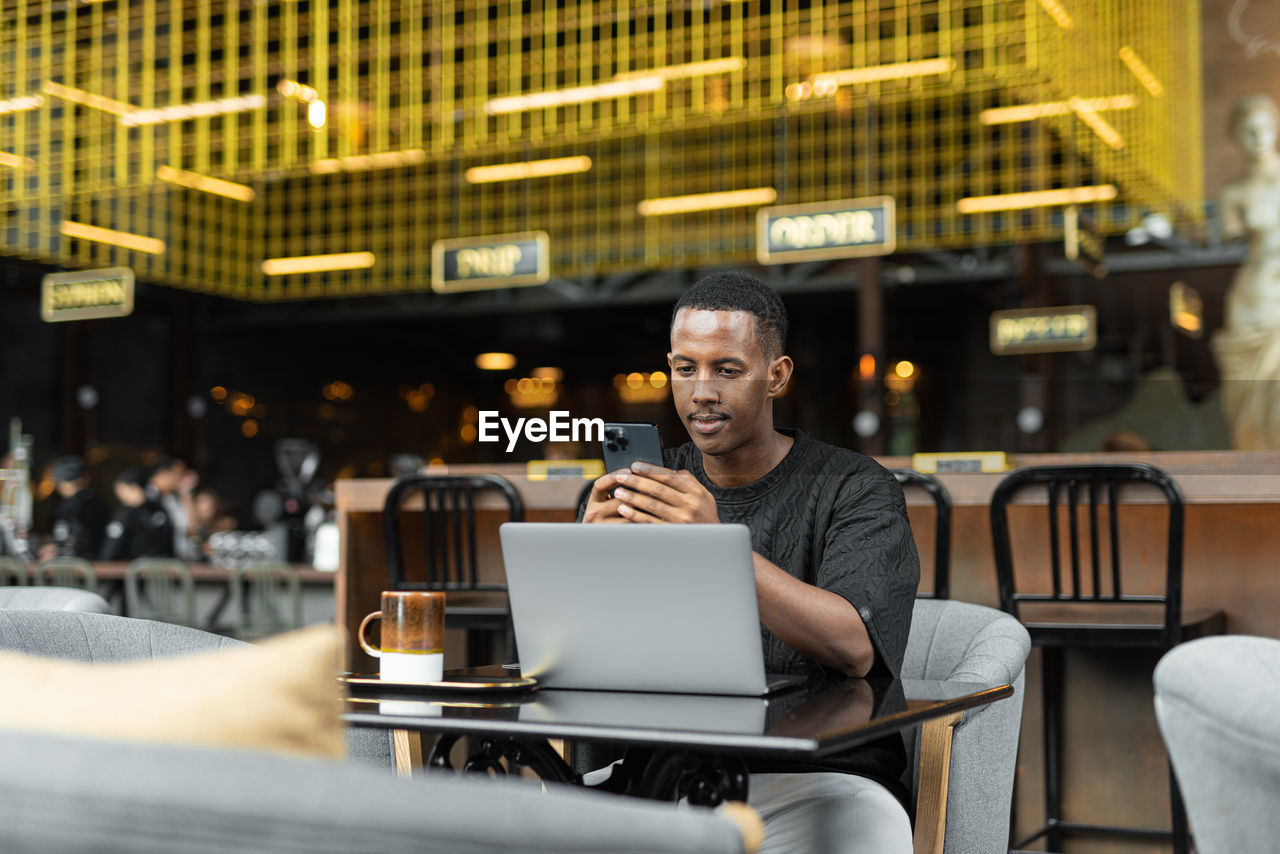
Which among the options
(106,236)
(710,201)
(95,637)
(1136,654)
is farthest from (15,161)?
(1136,654)

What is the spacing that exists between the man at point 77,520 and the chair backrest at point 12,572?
0.39m

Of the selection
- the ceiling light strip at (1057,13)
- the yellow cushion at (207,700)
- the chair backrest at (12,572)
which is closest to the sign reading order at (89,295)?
the chair backrest at (12,572)

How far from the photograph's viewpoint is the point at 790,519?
1.82 m

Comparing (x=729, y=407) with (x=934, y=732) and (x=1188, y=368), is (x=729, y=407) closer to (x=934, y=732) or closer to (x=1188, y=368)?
(x=934, y=732)

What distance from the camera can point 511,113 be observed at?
7977 millimetres

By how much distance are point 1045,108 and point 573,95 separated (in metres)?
2.63

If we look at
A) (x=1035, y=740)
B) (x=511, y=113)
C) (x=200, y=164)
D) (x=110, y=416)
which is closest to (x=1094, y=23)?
(x=511, y=113)

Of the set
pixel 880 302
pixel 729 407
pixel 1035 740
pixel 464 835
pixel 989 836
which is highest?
pixel 880 302

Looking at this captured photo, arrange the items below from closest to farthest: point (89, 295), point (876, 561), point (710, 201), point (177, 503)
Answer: point (876, 561), point (89, 295), point (177, 503), point (710, 201)

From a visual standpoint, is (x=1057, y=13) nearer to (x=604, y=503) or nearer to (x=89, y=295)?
(x=604, y=503)

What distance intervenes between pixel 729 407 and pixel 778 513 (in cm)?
17

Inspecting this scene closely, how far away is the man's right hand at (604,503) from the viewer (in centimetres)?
154

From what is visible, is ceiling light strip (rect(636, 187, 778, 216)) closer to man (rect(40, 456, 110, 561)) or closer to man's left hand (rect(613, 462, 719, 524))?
man (rect(40, 456, 110, 561))

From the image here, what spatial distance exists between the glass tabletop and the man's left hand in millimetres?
203
